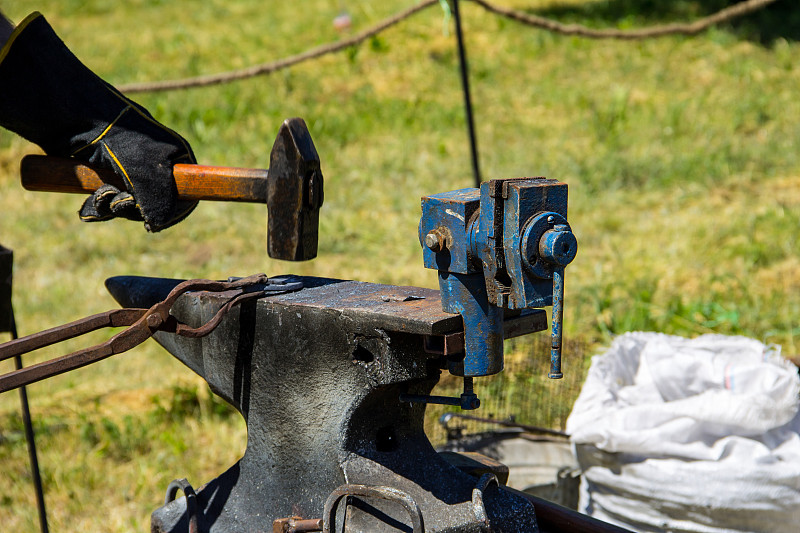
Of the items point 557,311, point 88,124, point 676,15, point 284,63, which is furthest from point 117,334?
point 676,15

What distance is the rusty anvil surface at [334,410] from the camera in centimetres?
173

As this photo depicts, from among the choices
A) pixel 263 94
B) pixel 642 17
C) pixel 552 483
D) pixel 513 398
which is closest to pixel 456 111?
pixel 263 94

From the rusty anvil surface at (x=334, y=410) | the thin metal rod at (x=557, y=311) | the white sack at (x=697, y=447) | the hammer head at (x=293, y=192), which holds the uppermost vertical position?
the hammer head at (x=293, y=192)

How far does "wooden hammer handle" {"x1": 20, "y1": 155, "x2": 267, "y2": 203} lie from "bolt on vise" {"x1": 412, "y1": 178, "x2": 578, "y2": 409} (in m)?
0.45

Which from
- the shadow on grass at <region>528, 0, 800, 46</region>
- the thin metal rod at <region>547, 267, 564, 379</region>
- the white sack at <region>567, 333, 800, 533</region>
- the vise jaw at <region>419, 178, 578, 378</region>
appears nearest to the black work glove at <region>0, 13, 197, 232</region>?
the vise jaw at <region>419, 178, 578, 378</region>

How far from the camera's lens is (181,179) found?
198 cm

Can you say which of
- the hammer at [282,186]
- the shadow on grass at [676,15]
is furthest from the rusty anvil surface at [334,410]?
the shadow on grass at [676,15]

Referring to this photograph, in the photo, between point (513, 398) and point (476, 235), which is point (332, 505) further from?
point (513, 398)

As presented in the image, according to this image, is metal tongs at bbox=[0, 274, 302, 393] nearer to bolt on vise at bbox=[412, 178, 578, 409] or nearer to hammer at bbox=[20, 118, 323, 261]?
hammer at bbox=[20, 118, 323, 261]

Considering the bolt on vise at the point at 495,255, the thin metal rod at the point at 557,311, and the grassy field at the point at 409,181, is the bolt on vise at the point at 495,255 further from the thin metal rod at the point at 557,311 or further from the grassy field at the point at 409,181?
the grassy field at the point at 409,181

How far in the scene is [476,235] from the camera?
1617 millimetres

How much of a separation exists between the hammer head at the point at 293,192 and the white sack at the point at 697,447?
49.7 inches

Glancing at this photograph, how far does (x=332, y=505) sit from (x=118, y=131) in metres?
1.01

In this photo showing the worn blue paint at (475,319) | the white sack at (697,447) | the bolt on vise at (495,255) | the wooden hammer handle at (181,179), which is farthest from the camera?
the white sack at (697,447)
